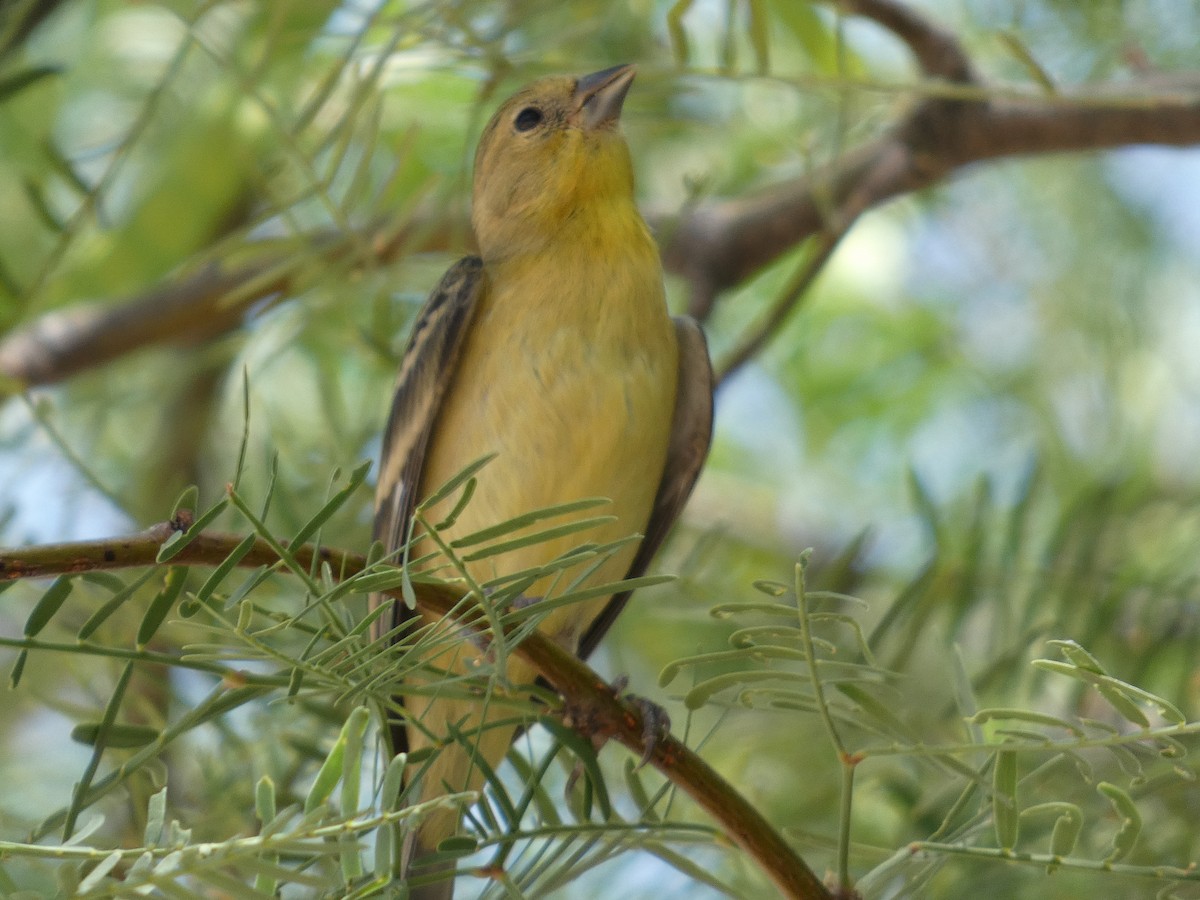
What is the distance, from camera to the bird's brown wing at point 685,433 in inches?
126

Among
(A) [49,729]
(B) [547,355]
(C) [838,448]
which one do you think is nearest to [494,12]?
(B) [547,355]

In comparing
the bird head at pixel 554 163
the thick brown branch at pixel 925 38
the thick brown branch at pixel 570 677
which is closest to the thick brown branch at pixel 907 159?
the thick brown branch at pixel 925 38

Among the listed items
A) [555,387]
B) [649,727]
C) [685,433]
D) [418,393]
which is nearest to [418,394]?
[418,393]

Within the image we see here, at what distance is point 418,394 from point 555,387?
373 mm

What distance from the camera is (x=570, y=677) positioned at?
5.86 ft

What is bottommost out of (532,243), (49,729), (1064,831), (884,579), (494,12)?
(49,729)

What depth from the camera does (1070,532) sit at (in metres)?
3.14

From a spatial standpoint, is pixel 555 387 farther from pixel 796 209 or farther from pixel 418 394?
pixel 796 209

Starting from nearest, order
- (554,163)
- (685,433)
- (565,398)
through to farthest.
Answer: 1. (565,398)
2. (685,433)
3. (554,163)

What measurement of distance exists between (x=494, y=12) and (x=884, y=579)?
1.61m

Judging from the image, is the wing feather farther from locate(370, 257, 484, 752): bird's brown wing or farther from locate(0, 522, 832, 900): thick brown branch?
locate(0, 522, 832, 900): thick brown branch

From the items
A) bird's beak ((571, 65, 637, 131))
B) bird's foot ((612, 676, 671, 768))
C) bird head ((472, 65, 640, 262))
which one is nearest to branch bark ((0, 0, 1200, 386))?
bird head ((472, 65, 640, 262))

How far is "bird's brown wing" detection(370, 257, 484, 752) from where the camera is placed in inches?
120

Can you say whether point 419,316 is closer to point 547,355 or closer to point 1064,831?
point 547,355
